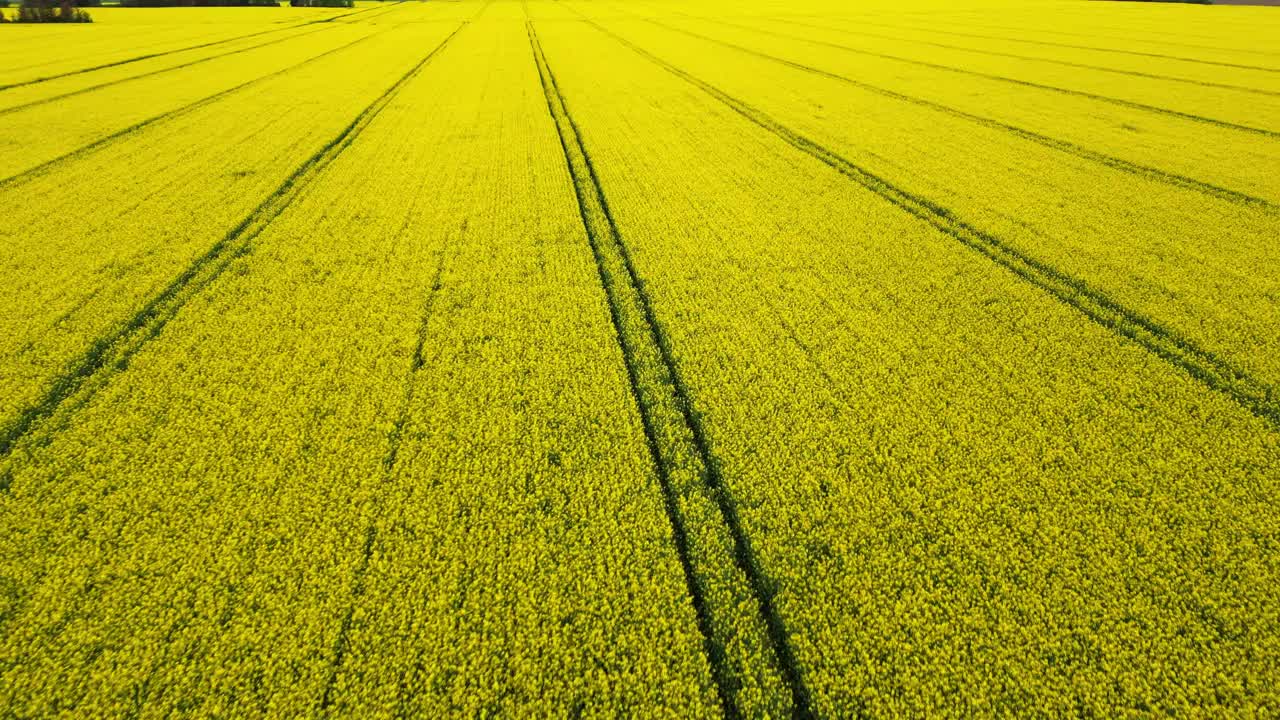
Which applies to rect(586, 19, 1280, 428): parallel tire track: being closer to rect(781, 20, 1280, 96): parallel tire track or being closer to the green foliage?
rect(781, 20, 1280, 96): parallel tire track

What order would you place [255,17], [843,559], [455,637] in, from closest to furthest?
[455,637] → [843,559] → [255,17]

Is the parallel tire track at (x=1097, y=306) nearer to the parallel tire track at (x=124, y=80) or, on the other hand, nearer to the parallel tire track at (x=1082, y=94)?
the parallel tire track at (x=1082, y=94)

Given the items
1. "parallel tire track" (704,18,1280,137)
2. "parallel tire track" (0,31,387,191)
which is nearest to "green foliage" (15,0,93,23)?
"parallel tire track" (0,31,387,191)

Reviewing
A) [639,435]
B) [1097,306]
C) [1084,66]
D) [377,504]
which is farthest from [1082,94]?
[377,504]

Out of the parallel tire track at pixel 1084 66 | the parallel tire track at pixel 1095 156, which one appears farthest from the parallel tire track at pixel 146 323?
the parallel tire track at pixel 1084 66

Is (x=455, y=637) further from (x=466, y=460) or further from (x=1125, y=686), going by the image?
(x=1125, y=686)

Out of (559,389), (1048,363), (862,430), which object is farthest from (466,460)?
(1048,363)
